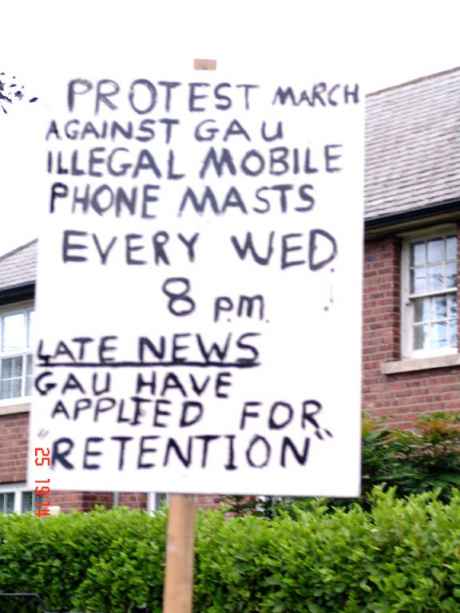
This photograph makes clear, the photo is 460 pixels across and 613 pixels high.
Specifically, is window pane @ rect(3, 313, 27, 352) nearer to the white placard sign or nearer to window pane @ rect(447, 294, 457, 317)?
window pane @ rect(447, 294, 457, 317)

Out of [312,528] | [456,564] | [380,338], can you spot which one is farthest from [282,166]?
[380,338]

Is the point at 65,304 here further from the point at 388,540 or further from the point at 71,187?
the point at 388,540

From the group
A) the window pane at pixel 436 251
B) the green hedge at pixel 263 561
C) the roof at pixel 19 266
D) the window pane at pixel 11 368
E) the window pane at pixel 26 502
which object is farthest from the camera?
the window pane at pixel 11 368

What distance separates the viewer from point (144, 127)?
4.70 metres

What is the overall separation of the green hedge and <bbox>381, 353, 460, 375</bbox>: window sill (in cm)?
533

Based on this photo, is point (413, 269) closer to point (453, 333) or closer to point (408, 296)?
point (408, 296)

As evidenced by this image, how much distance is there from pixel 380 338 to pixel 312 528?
788 centimetres

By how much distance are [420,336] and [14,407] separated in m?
7.29

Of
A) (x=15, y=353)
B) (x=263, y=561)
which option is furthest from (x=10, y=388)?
(x=263, y=561)

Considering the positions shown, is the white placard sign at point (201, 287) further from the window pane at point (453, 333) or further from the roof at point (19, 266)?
the roof at point (19, 266)

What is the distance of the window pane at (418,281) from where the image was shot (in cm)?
1705

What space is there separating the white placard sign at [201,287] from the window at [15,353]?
1784 cm

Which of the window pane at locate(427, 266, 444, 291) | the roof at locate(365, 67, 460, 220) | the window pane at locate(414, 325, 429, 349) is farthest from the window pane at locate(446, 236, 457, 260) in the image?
the window pane at locate(414, 325, 429, 349)

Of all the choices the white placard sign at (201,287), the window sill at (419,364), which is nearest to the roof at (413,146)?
the window sill at (419,364)
